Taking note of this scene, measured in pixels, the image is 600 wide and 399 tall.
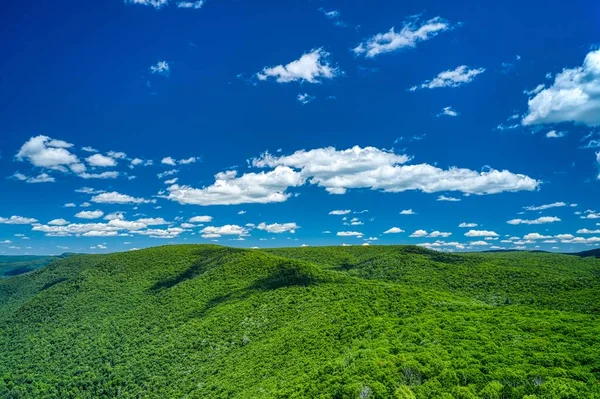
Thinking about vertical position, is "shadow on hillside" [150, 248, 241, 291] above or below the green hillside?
above

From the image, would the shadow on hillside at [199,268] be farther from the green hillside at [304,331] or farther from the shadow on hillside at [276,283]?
the shadow on hillside at [276,283]

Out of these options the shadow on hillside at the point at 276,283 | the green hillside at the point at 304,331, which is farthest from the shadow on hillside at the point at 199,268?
the shadow on hillside at the point at 276,283

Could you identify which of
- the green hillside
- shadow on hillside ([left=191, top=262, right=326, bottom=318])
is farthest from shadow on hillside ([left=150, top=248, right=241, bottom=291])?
shadow on hillside ([left=191, top=262, right=326, bottom=318])

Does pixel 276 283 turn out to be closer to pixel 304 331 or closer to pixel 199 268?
pixel 304 331

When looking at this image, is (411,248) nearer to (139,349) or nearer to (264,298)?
(264,298)

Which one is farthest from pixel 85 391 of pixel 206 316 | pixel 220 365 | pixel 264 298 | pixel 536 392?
pixel 536 392

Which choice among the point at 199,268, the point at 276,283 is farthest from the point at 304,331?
the point at 199,268

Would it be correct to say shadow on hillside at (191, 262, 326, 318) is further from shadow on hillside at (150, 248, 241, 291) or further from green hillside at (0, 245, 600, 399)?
shadow on hillside at (150, 248, 241, 291)
